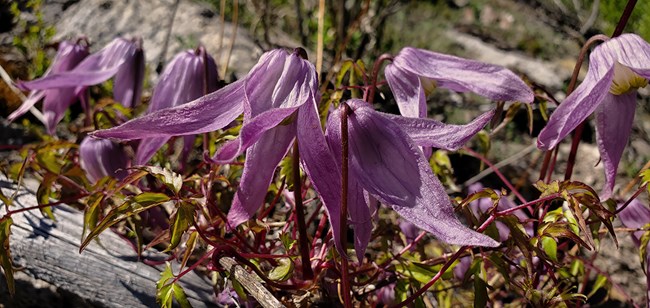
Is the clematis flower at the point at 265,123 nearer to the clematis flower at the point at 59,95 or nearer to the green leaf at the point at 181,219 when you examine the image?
the green leaf at the point at 181,219

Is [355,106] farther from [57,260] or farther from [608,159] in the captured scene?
[57,260]

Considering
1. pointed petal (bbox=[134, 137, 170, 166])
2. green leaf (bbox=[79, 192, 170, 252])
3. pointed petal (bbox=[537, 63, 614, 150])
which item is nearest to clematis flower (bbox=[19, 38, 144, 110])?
pointed petal (bbox=[134, 137, 170, 166])

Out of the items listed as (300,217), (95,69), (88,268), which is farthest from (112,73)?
(300,217)

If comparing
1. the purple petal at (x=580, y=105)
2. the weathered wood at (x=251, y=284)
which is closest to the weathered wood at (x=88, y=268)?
the weathered wood at (x=251, y=284)

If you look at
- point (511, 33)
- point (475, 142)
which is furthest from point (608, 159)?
point (511, 33)

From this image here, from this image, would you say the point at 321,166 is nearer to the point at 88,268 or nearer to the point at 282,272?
the point at 282,272

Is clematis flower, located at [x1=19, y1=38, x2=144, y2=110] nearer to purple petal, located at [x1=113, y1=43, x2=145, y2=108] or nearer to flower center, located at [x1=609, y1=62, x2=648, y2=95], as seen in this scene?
purple petal, located at [x1=113, y1=43, x2=145, y2=108]
